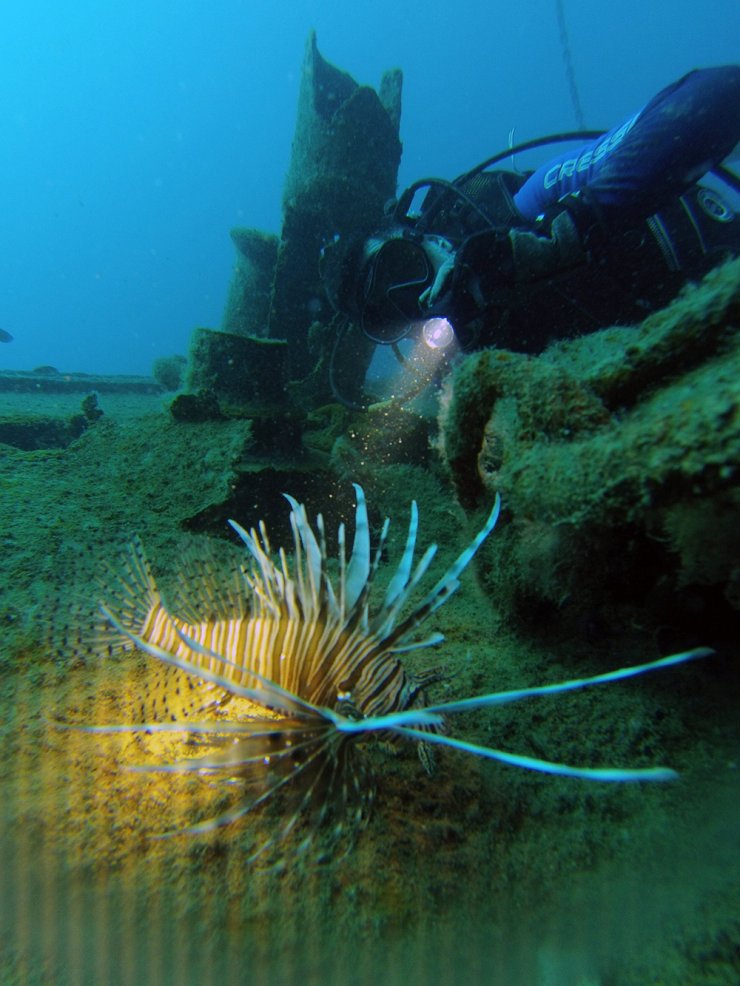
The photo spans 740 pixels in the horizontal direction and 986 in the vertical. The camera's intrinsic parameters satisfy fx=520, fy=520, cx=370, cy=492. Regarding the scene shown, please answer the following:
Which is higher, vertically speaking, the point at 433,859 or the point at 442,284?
the point at 442,284

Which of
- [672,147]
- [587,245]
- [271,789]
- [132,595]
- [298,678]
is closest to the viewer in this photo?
[271,789]

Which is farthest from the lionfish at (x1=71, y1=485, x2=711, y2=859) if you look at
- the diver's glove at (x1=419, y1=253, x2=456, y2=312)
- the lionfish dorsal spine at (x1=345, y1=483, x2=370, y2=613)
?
the diver's glove at (x1=419, y1=253, x2=456, y2=312)

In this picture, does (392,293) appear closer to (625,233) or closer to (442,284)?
(442,284)

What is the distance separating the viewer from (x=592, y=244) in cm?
302

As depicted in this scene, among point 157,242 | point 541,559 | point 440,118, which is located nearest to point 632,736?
point 541,559

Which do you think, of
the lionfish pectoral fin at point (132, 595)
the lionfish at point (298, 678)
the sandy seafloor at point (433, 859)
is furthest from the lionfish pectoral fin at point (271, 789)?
the lionfish pectoral fin at point (132, 595)

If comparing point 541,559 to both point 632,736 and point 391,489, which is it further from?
point 391,489

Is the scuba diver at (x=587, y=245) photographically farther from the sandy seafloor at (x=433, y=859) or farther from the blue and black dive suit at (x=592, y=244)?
the sandy seafloor at (x=433, y=859)

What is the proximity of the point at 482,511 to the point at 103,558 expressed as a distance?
165 cm

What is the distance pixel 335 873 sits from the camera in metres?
1.32

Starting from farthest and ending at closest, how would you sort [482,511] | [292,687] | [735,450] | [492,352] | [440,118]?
[440,118] → [482,511] → [492,352] → [292,687] → [735,450]

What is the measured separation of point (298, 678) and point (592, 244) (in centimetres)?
290

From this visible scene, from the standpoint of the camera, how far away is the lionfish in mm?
1169

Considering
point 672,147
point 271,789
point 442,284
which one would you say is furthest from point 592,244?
point 271,789
